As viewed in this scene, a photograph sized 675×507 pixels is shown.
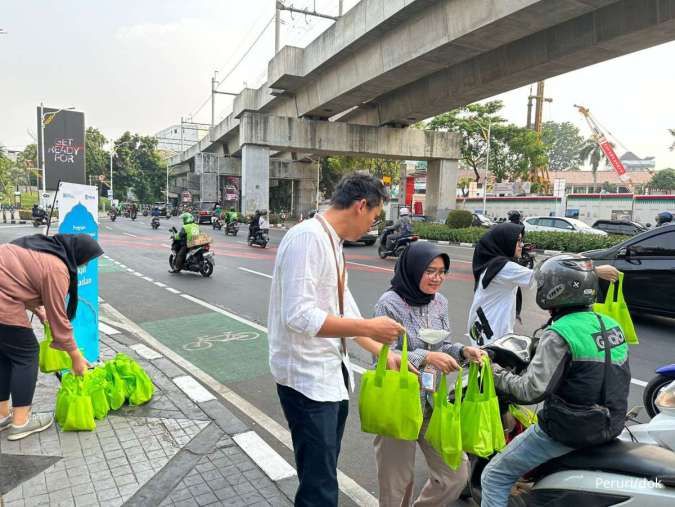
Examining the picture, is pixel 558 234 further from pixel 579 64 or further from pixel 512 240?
pixel 512 240

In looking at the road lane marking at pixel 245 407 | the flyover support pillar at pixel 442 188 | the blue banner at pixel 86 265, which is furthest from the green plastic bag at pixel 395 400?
the flyover support pillar at pixel 442 188

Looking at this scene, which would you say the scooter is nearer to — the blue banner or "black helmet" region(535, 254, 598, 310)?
"black helmet" region(535, 254, 598, 310)

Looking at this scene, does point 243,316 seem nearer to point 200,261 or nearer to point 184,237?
point 200,261

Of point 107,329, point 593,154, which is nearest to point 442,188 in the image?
point 107,329

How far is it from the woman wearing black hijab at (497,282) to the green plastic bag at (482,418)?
1.42 m

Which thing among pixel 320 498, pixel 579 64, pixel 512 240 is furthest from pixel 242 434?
pixel 579 64

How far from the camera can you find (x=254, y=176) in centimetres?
2816

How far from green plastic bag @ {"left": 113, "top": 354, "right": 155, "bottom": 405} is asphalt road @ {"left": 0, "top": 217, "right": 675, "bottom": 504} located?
2.91 feet

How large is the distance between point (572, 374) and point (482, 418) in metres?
0.44

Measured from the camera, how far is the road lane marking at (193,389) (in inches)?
173

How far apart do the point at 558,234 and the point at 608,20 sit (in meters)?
8.21

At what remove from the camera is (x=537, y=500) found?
2.20 m

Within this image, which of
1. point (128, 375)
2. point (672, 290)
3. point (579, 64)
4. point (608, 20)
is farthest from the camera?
point (579, 64)

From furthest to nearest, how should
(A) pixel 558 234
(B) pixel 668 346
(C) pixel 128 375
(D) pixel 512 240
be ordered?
(A) pixel 558 234 < (B) pixel 668 346 < (C) pixel 128 375 < (D) pixel 512 240
